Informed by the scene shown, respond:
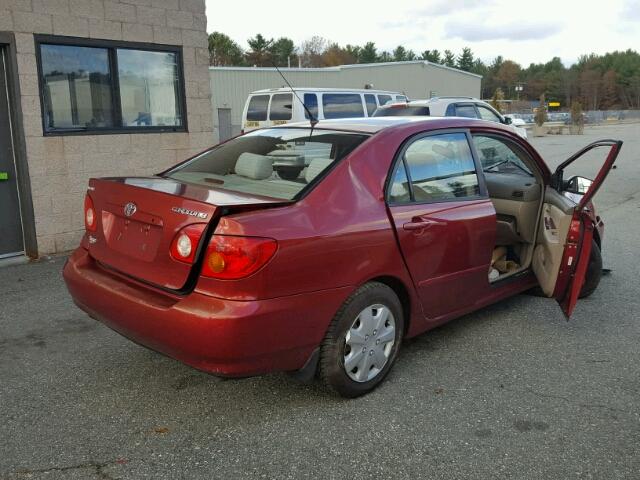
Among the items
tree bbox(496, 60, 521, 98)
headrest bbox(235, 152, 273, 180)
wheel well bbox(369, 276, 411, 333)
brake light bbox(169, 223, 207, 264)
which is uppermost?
tree bbox(496, 60, 521, 98)

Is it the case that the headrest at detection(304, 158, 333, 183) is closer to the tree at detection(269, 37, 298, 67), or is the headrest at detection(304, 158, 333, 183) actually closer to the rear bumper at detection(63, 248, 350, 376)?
the rear bumper at detection(63, 248, 350, 376)

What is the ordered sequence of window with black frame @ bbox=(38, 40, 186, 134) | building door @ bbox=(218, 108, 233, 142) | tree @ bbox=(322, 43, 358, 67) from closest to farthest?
window with black frame @ bbox=(38, 40, 186, 134), building door @ bbox=(218, 108, 233, 142), tree @ bbox=(322, 43, 358, 67)

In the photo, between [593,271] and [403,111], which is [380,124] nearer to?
[593,271]

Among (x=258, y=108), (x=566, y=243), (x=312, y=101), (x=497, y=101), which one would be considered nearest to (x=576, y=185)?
(x=566, y=243)

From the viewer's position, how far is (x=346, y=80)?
33.7m

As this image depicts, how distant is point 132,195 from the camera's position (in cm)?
322

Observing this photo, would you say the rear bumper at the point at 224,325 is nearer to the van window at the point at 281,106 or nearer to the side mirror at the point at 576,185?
the side mirror at the point at 576,185

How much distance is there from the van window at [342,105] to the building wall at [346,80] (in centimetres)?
801

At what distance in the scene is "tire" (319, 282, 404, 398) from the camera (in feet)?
10.4

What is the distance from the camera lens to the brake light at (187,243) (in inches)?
112

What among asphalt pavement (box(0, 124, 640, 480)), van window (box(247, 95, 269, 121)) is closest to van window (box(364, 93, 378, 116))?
van window (box(247, 95, 269, 121))

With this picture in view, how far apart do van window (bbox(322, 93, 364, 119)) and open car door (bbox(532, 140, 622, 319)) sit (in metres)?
11.2

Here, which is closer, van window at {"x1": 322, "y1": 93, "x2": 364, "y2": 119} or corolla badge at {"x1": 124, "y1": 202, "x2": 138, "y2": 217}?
corolla badge at {"x1": 124, "y1": 202, "x2": 138, "y2": 217}

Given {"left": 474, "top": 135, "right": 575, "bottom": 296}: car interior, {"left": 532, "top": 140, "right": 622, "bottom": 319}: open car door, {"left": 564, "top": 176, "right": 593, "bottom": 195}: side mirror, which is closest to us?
{"left": 532, "top": 140, "right": 622, "bottom": 319}: open car door
